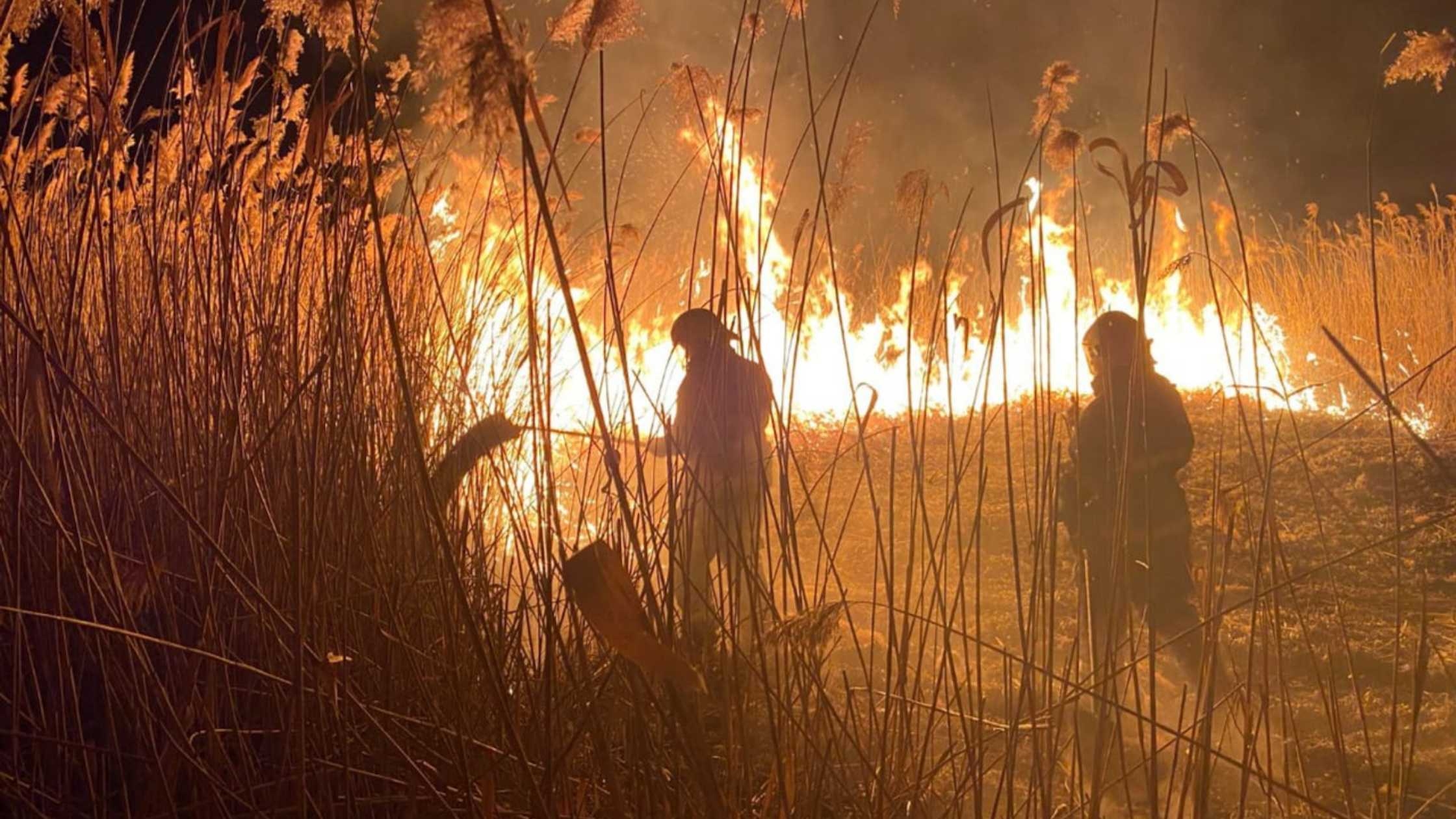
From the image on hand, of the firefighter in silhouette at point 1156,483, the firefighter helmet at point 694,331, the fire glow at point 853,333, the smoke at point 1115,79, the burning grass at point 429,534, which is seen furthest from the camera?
the smoke at point 1115,79

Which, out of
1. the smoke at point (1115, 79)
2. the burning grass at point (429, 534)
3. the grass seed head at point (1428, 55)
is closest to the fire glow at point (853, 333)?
the burning grass at point (429, 534)

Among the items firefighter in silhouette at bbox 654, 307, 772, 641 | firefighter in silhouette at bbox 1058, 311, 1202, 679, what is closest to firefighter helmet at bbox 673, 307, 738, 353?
firefighter in silhouette at bbox 654, 307, 772, 641

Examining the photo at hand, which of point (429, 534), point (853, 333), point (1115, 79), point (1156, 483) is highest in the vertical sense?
point (1115, 79)

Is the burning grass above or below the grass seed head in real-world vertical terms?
below

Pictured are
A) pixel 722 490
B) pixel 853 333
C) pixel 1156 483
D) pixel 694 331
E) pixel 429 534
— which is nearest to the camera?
pixel 429 534

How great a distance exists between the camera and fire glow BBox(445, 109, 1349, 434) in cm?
97

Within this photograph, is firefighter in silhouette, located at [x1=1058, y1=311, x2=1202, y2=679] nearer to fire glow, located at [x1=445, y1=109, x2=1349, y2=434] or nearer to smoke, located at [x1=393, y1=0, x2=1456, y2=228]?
fire glow, located at [x1=445, y1=109, x2=1349, y2=434]

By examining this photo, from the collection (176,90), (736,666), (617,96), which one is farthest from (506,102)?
(617,96)

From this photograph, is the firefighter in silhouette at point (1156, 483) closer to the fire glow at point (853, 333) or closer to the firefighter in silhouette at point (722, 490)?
the fire glow at point (853, 333)

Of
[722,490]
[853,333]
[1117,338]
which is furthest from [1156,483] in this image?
[722,490]

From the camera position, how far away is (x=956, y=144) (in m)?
10.0

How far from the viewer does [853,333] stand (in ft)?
6.12

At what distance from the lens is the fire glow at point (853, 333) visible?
972mm

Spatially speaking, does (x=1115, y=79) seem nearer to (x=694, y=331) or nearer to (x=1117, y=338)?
(x=1117, y=338)
